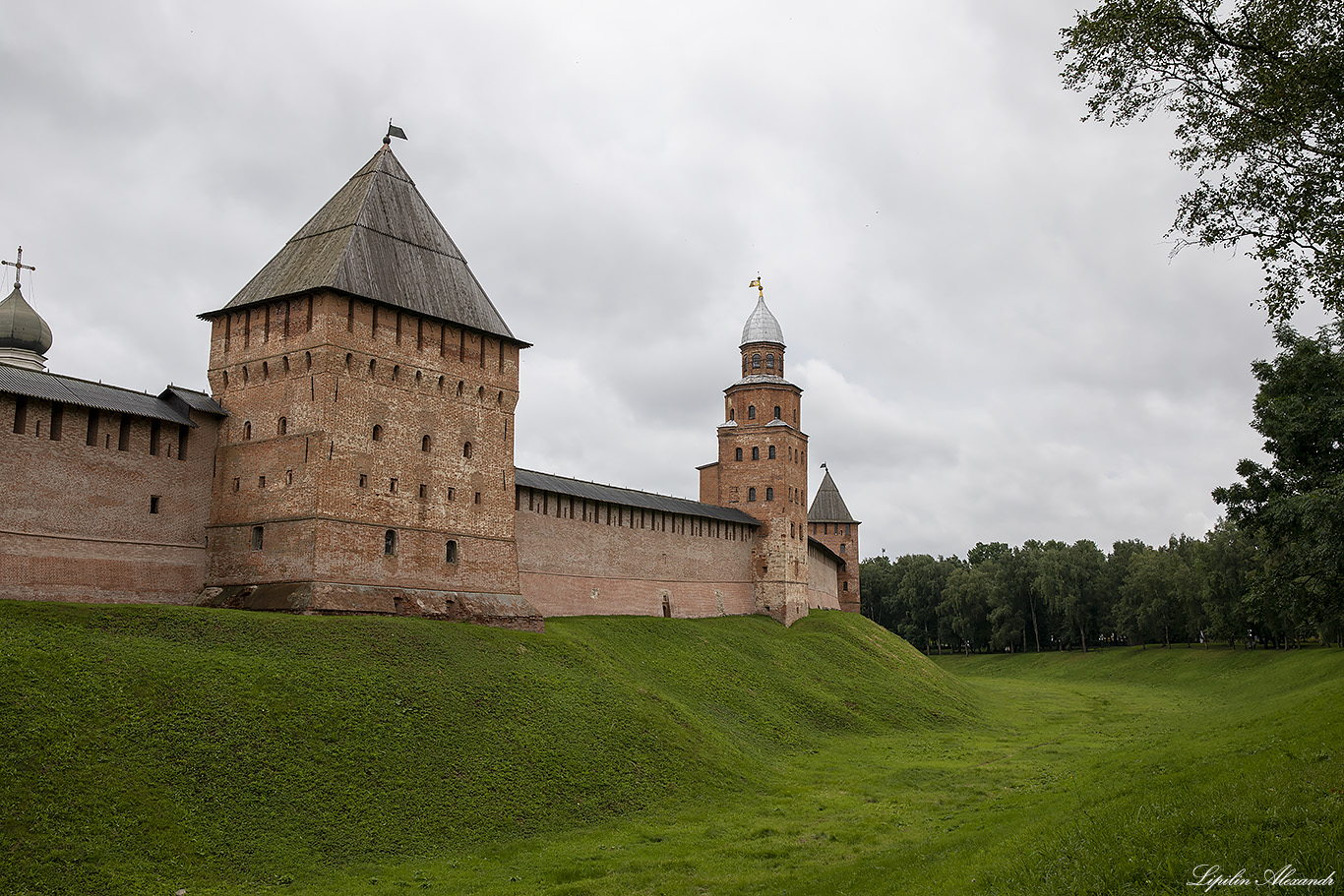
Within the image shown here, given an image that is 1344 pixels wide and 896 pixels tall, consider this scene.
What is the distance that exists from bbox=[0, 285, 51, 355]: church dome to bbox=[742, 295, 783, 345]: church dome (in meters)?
33.4

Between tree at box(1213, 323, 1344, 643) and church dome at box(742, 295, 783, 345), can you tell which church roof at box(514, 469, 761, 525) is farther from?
tree at box(1213, 323, 1344, 643)

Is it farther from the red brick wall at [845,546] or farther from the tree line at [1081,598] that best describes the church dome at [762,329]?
the tree line at [1081,598]

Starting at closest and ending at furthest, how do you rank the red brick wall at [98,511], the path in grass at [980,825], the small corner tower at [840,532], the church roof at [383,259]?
the path in grass at [980,825]
the red brick wall at [98,511]
the church roof at [383,259]
the small corner tower at [840,532]

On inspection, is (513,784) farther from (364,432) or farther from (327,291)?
(327,291)

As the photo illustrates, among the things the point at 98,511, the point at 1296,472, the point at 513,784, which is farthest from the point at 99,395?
the point at 1296,472

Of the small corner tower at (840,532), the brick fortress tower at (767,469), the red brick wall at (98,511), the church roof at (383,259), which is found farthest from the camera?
the small corner tower at (840,532)

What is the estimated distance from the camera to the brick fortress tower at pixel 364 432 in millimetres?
26750

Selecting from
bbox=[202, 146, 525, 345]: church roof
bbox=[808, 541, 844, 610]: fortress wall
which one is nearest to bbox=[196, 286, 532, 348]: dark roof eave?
bbox=[202, 146, 525, 345]: church roof

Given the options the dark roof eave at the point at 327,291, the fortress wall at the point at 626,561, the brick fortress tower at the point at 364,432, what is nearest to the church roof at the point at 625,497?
the fortress wall at the point at 626,561

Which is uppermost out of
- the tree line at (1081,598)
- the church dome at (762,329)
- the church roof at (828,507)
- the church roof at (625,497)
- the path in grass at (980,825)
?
the church dome at (762,329)

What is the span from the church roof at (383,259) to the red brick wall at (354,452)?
0.53m

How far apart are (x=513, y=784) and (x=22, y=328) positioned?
28.7 meters

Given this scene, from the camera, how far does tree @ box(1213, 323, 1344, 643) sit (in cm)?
2773

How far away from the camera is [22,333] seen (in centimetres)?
3569
